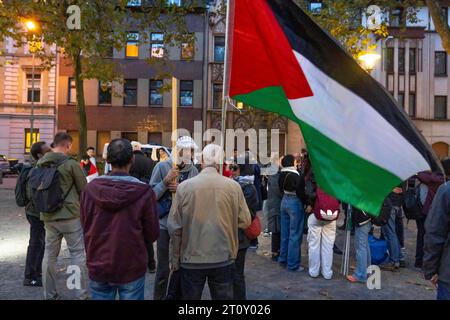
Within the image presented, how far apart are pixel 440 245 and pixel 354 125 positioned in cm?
137

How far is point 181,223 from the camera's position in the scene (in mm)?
3684

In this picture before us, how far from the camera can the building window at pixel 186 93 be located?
105 feet

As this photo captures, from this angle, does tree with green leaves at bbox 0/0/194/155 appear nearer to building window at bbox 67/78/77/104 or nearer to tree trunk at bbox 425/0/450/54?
tree trunk at bbox 425/0/450/54

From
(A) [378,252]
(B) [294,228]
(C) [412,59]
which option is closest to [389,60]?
(C) [412,59]

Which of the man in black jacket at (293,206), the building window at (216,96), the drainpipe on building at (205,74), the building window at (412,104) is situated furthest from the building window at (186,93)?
the man in black jacket at (293,206)

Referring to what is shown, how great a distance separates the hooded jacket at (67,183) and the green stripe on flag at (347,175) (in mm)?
3220

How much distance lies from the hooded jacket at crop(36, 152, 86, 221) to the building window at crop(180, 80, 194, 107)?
27003mm

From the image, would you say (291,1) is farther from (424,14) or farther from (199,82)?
(424,14)

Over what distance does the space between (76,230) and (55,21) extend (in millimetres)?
10943

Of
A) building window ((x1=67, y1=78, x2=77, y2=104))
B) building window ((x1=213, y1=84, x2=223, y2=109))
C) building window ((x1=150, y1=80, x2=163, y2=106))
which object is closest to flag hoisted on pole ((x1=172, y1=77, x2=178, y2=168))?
building window ((x1=213, y1=84, x2=223, y2=109))

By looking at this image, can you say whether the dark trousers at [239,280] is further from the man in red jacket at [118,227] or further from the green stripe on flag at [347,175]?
the green stripe on flag at [347,175]

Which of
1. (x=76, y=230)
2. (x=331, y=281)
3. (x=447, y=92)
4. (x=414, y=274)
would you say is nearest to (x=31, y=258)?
(x=76, y=230)

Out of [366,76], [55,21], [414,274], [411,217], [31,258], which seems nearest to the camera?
[366,76]
